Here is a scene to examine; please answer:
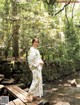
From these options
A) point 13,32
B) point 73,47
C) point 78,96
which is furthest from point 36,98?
point 73,47

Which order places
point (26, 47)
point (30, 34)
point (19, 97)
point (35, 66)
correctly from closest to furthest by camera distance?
1. point (35, 66)
2. point (19, 97)
3. point (30, 34)
4. point (26, 47)

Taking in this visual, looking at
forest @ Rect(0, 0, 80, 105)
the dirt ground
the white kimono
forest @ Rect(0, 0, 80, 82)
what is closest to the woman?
the white kimono

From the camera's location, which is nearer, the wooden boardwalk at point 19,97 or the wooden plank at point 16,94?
the wooden boardwalk at point 19,97

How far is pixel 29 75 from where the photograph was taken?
15.6 metres

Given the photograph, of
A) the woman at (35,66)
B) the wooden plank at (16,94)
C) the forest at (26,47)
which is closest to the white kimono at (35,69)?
the woman at (35,66)

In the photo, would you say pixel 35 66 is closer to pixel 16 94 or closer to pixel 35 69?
pixel 35 69

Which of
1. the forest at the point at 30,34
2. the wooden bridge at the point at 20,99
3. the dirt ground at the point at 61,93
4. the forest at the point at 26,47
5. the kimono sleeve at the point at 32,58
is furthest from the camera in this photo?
the forest at the point at 30,34

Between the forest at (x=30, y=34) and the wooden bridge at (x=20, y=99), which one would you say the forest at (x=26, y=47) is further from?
the wooden bridge at (x=20, y=99)

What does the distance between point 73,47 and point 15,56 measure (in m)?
8.48

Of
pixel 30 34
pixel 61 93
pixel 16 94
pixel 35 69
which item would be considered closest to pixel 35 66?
pixel 35 69

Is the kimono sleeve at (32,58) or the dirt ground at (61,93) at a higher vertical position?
the kimono sleeve at (32,58)

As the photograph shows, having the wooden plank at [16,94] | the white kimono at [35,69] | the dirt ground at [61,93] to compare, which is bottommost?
the dirt ground at [61,93]

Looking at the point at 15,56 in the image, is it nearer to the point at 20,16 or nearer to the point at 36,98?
the point at 20,16

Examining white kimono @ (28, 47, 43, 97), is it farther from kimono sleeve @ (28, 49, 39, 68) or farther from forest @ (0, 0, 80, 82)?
forest @ (0, 0, 80, 82)
